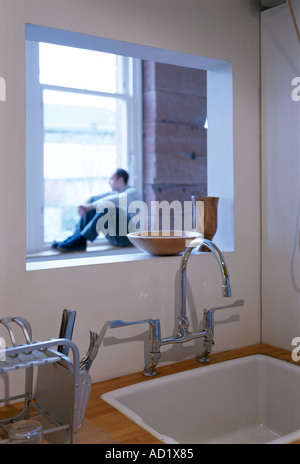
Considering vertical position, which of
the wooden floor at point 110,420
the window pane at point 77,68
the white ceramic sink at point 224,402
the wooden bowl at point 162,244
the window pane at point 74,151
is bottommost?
the white ceramic sink at point 224,402

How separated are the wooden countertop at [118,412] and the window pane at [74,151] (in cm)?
198

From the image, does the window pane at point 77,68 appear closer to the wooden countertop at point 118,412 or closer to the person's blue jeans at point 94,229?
the person's blue jeans at point 94,229

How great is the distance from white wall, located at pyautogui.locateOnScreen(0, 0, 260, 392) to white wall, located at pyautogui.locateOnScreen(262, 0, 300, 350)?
1.5 inches

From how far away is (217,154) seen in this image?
6.10ft

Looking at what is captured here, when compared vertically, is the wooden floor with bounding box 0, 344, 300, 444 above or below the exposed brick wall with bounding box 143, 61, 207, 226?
below

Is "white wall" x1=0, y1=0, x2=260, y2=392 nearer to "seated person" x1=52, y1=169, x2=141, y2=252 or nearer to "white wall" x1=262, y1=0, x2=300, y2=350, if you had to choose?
"white wall" x1=262, y1=0, x2=300, y2=350

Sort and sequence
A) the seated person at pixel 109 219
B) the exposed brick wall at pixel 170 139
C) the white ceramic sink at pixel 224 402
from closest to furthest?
the white ceramic sink at pixel 224 402 → the seated person at pixel 109 219 → the exposed brick wall at pixel 170 139

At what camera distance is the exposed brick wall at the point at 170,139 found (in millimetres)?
3691

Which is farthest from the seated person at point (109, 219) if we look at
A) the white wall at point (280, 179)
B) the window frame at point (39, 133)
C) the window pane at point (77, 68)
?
the window pane at point (77, 68)

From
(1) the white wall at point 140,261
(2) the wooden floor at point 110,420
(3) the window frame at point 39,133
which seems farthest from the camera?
(3) the window frame at point 39,133

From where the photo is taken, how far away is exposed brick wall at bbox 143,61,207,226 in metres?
3.69

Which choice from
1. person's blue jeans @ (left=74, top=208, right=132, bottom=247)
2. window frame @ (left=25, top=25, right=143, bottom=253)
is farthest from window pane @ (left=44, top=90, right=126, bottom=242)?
person's blue jeans @ (left=74, top=208, right=132, bottom=247)

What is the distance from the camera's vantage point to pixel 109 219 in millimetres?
2061

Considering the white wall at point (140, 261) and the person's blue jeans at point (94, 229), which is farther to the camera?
the person's blue jeans at point (94, 229)
